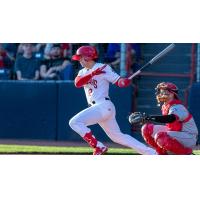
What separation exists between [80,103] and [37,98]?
0.94 m

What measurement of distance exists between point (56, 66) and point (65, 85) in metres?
0.59

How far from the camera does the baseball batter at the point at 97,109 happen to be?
10.5 metres

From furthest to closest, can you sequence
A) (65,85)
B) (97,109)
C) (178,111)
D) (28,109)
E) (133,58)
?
(28,109) < (133,58) < (65,85) < (97,109) < (178,111)

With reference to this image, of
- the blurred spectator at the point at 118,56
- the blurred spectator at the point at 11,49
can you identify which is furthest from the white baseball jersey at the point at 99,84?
the blurred spectator at the point at 11,49

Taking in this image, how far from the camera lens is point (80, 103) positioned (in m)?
15.8

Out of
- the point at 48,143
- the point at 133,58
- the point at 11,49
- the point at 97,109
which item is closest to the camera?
the point at 97,109

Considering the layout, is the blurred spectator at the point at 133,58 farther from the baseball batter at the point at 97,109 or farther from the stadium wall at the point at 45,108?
the baseball batter at the point at 97,109

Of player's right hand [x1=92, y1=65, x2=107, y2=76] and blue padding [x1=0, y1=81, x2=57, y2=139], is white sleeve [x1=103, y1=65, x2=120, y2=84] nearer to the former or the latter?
player's right hand [x1=92, y1=65, x2=107, y2=76]

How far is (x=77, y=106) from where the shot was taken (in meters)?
15.8

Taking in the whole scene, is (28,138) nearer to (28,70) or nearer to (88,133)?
(28,70)

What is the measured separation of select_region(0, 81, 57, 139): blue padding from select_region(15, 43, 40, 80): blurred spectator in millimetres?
265

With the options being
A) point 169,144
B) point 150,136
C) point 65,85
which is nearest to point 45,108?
point 65,85

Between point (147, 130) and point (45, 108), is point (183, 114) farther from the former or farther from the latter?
point (45, 108)

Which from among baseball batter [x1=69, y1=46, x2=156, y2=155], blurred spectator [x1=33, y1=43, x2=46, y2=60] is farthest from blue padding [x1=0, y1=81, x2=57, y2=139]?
baseball batter [x1=69, y1=46, x2=156, y2=155]
